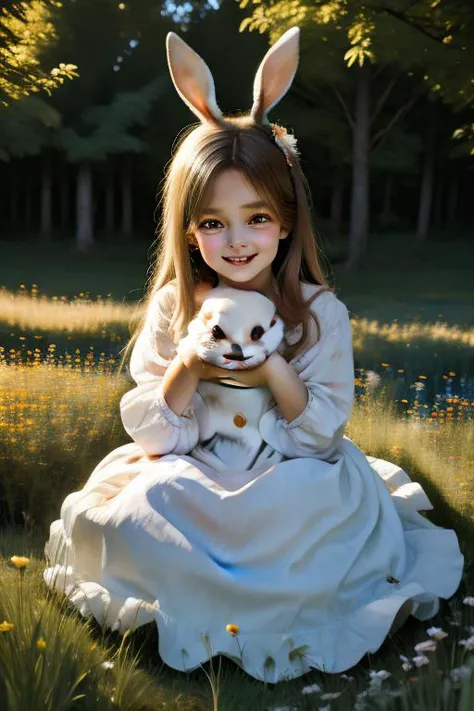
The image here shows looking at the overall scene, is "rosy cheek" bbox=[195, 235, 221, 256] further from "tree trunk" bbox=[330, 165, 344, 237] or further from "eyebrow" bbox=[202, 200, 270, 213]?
"tree trunk" bbox=[330, 165, 344, 237]

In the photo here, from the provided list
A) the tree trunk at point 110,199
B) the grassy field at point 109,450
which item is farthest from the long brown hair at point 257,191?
the tree trunk at point 110,199

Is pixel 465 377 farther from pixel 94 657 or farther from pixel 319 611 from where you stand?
pixel 94 657

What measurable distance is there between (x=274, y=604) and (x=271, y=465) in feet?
1.49

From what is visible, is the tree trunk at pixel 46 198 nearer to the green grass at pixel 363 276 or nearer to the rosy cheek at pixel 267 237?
the green grass at pixel 363 276

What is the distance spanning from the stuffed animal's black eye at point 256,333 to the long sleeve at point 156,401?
0.36 meters

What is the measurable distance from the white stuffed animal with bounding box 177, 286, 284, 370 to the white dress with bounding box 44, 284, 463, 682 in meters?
0.21

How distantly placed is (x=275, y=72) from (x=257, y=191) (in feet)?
1.50

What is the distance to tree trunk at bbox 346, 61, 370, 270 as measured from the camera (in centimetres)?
1255

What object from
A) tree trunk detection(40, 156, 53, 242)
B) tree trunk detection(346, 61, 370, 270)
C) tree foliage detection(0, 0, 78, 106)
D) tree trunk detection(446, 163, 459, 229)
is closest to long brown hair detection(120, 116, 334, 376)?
A: tree foliage detection(0, 0, 78, 106)

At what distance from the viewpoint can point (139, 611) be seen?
272 centimetres

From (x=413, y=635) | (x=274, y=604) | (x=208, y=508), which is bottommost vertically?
(x=413, y=635)

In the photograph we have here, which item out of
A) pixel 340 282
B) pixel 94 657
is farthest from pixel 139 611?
pixel 340 282

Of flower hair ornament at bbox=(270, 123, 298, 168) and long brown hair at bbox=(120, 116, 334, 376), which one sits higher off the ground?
flower hair ornament at bbox=(270, 123, 298, 168)

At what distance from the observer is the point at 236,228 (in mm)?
2900
